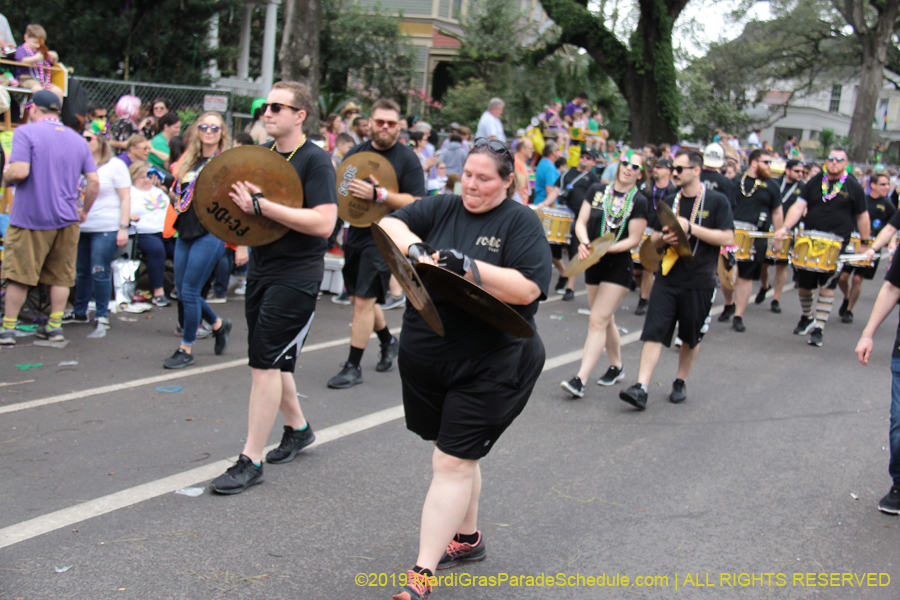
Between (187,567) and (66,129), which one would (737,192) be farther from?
(187,567)

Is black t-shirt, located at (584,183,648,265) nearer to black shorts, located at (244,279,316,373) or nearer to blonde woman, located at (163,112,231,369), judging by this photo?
black shorts, located at (244,279,316,373)

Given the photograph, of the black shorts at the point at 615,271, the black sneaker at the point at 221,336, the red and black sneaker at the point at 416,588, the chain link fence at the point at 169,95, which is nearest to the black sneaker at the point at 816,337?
the black shorts at the point at 615,271

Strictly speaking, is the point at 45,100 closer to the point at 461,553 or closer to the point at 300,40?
the point at 461,553

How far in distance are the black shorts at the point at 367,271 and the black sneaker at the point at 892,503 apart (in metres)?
3.74

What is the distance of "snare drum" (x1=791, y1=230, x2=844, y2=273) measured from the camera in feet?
30.7

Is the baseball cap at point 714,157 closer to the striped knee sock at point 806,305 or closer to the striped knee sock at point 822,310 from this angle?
the striped knee sock at point 822,310

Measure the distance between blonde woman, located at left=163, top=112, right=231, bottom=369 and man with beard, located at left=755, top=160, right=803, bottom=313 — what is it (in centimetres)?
772

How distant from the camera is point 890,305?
4766 mm

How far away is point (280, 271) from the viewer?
4.21 m

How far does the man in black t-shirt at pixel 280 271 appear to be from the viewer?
4098 millimetres

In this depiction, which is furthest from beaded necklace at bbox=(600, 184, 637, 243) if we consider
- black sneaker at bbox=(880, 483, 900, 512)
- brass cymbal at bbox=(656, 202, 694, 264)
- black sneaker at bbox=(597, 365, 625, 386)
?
black sneaker at bbox=(880, 483, 900, 512)

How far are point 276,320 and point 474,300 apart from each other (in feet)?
5.44

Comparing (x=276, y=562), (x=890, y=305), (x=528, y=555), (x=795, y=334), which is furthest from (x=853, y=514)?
(x=795, y=334)

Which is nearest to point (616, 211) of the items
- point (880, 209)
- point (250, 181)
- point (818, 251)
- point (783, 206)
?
point (250, 181)
